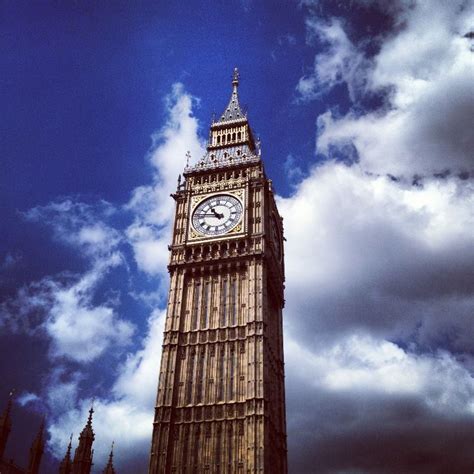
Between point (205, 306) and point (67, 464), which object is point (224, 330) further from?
point (67, 464)

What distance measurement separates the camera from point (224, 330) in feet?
211

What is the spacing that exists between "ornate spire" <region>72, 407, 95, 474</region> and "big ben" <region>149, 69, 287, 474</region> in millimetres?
6877

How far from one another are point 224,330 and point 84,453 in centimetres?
1905

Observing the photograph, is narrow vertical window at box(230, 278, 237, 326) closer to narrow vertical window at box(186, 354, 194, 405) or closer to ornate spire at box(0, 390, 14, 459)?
narrow vertical window at box(186, 354, 194, 405)

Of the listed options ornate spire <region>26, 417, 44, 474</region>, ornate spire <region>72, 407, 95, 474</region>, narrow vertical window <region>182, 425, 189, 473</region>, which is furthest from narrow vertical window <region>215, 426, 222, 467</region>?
ornate spire <region>26, 417, 44, 474</region>

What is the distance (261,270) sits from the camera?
6706 cm

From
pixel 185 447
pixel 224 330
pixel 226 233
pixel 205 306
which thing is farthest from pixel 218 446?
pixel 226 233

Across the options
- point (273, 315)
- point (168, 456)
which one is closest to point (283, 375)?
point (273, 315)

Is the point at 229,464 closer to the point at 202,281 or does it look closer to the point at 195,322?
the point at 195,322

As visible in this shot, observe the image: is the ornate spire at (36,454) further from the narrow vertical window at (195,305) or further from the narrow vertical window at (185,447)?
the narrow vertical window at (195,305)

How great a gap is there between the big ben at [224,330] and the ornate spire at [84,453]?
22.6 feet

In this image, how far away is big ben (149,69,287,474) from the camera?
187 feet

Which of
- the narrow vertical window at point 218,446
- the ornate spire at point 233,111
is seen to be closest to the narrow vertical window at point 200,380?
the narrow vertical window at point 218,446

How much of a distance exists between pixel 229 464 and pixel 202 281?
20.3 m
